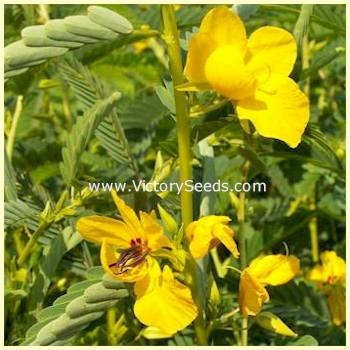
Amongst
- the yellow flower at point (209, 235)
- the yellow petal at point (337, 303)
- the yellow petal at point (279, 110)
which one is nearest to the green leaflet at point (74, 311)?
the yellow flower at point (209, 235)

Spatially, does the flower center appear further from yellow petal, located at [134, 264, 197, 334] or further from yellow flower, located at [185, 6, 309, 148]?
yellow flower, located at [185, 6, 309, 148]

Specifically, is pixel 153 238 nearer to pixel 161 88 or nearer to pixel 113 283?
pixel 113 283

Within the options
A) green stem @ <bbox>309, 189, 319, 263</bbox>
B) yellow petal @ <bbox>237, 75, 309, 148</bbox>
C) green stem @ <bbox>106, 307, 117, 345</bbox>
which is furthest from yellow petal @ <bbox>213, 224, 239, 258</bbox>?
green stem @ <bbox>309, 189, 319, 263</bbox>

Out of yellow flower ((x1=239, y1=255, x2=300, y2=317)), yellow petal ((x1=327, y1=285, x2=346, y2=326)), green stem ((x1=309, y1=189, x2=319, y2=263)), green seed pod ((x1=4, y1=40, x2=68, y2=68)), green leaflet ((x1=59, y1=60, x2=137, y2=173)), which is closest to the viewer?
green seed pod ((x1=4, y1=40, x2=68, y2=68))

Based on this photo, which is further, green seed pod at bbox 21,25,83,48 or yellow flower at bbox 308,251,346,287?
yellow flower at bbox 308,251,346,287

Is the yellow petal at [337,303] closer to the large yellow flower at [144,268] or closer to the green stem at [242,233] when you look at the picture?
the green stem at [242,233]

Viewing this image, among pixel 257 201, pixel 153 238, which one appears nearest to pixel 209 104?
pixel 153 238

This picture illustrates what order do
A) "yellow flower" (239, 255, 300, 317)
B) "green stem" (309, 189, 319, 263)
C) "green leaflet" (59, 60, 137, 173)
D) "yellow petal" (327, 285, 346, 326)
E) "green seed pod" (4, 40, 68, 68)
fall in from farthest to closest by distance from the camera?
"green stem" (309, 189, 319, 263) < "yellow petal" (327, 285, 346, 326) < "green leaflet" (59, 60, 137, 173) < "yellow flower" (239, 255, 300, 317) < "green seed pod" (4, 40, 68, 68)
